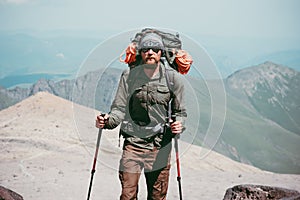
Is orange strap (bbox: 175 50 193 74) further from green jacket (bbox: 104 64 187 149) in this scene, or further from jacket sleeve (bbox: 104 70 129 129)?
jacket sleeve (bbox: 104 70 129 129)

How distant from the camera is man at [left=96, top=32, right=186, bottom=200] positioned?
455 cm

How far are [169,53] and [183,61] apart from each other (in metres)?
0.19

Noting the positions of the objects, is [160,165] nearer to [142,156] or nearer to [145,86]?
[142,156]

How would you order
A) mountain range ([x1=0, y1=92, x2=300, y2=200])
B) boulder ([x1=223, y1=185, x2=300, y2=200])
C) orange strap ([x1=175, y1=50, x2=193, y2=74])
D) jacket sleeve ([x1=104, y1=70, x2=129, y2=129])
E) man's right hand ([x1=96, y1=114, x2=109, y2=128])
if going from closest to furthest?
man's right hand ([x1=96, y1=114, x2=109, y2=128]) < jacket sleeve ([x1=104, y1=70, x2=129, y2=129]) < orange strap ([x1=175, y1=50, x2=193, y2=74]) < mountain range ([x1=0, y1=92, x2=300, y2=200]) < boulder ([x1=223, y1=185, x2=300, y2=200])

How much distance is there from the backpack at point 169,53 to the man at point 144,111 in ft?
0.22

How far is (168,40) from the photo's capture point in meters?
4.71

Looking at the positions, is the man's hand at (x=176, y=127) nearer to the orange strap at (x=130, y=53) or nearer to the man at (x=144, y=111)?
the man at (x=144, y=111)

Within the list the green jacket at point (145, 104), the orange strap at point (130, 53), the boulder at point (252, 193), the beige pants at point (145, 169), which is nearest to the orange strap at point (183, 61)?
the green jacket at point (145, 104)

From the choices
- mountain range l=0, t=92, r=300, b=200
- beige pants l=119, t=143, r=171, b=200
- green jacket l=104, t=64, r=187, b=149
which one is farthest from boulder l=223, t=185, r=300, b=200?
green jacket l=104, t=64, r=187, b=149

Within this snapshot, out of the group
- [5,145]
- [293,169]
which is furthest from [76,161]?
[293,169]

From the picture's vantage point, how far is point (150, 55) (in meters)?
4.45

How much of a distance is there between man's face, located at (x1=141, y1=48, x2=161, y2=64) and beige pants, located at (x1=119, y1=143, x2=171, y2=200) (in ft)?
3.12

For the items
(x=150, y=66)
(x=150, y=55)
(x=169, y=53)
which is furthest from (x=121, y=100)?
(x=169, y=53)

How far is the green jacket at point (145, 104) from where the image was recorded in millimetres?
4551
